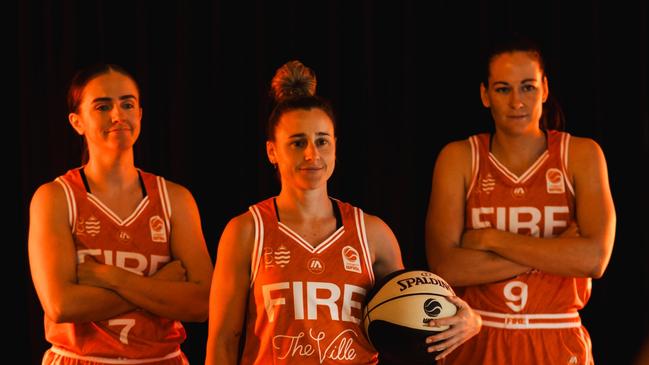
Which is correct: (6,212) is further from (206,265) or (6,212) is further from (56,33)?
(206,265)

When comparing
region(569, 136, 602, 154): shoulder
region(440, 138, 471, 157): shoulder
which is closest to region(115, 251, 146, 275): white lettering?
region(440, 138, 471, 157): shoulder

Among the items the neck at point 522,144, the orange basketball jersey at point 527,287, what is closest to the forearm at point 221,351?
the orange basketball jersey at point 527,287

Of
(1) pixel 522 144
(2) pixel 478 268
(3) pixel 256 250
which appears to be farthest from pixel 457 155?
(3) pixel 256 250

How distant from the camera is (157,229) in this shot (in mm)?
3658

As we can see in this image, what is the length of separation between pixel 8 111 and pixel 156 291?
1.49 metres

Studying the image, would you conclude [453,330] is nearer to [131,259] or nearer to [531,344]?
[531,344]

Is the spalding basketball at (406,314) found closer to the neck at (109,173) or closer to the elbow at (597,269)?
the elbow at (597,269)

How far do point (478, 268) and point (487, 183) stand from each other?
375mm

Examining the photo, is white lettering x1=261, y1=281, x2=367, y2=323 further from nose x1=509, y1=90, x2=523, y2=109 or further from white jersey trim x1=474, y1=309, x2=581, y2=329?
nose x1=509, y1=90, x2=523, y2=109

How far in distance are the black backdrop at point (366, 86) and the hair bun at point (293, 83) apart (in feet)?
3.48

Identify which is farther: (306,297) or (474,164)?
(474,164)

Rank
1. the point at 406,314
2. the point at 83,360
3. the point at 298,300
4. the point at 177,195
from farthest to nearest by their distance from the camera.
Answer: the point at 177,195 < the point at 83,360 < the point at 298,300 < the point at 406,314

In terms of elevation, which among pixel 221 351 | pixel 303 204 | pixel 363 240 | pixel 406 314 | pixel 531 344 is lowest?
pixel 531 344

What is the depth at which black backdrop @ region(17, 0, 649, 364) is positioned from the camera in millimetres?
4520
